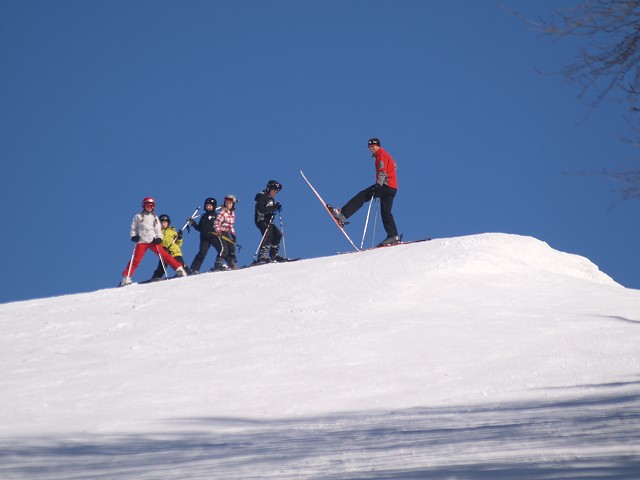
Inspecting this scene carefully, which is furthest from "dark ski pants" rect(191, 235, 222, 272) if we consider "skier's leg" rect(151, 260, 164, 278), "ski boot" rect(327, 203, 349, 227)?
"ski boot" rect(327, 203, 349, 227)

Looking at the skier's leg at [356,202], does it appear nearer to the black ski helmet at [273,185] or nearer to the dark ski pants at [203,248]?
the black ski helmet at [273,185]

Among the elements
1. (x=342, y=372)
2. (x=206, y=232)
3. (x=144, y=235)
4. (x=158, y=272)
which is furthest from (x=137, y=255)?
(x=342, y=372)

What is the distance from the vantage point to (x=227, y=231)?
20.5 meters

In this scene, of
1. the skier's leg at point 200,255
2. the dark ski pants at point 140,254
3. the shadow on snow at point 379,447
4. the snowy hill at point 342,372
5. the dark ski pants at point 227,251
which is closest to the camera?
the shadow on snow at point 379,447

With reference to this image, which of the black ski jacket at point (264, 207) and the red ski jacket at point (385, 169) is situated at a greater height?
the black ski jacket at point (264, 207)

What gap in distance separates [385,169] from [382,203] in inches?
26.2

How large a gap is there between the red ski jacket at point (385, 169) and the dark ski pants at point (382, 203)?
4.4 inches

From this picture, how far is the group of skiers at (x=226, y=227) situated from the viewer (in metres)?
17.2

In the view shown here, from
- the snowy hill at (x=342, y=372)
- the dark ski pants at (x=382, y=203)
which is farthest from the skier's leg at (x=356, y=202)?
the snowy hill at (x=342, y=372)

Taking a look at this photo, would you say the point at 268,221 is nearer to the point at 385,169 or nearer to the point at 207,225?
the point at 207,225

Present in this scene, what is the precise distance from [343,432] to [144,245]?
1313 centimetres

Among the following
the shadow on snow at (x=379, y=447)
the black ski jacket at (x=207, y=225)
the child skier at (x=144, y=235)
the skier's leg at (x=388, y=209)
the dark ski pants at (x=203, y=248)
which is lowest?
the shadow on snow at (x=379, y=447)

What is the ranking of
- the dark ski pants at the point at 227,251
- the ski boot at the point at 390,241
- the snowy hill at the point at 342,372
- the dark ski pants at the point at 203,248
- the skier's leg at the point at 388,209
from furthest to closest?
the dark ski pants at the point at 203,248 → the dark ski pants at the point at 227,251 → the ski boot at the point at 390,241 → the skier's leg at the point at 388,209 → the snowy hill at the point at 342,372

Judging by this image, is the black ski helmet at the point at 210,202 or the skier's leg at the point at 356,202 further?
the black ski helmet at the point at 210,202
